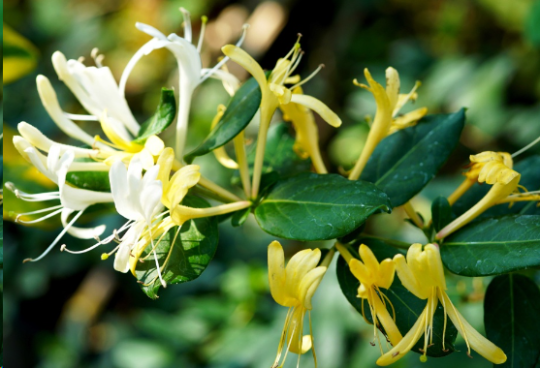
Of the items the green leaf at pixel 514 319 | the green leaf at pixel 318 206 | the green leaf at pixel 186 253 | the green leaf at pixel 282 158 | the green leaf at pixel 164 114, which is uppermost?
the green leaf at pixel 164 114

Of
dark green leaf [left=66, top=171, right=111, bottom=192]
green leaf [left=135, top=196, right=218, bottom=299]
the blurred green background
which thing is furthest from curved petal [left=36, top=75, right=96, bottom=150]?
the blurred green background

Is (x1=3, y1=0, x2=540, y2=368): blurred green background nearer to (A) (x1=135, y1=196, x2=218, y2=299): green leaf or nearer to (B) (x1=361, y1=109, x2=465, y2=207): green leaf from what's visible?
(B) (x1=361, y1=109, x2=465, y2=207): green leaf

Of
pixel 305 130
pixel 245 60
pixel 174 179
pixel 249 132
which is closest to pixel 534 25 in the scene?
pixel 305 130

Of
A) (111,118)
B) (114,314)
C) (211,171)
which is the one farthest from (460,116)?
(114,314)

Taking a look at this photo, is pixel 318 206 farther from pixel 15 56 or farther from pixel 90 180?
pixel 15 56

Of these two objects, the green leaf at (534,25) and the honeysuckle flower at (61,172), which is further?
the green leaf at (534,25)

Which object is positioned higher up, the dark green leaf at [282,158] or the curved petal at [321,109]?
the curved petal at [321,109]

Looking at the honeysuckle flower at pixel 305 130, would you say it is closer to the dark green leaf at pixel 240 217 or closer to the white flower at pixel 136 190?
the dark green leaf at pixel 240 217

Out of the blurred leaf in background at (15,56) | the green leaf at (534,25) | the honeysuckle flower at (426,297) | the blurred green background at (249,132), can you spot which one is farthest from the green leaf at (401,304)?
the blurred leaf in background at (15,56)
